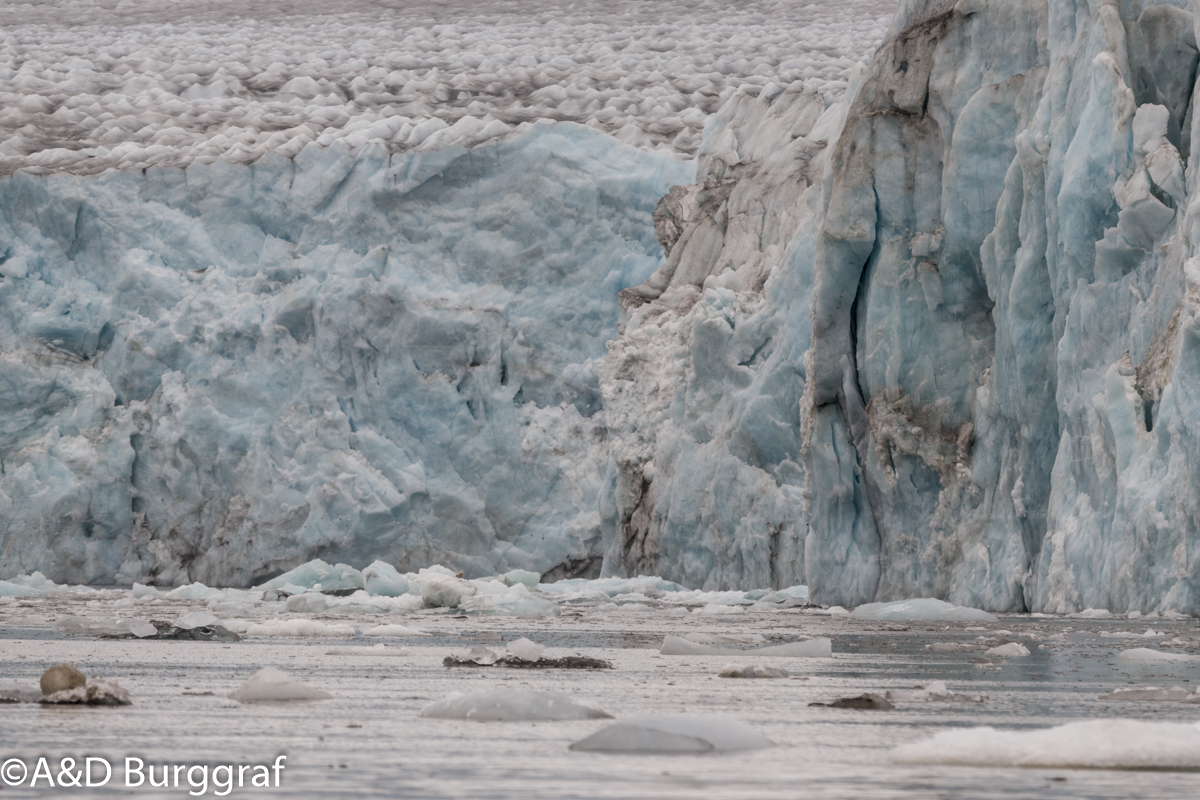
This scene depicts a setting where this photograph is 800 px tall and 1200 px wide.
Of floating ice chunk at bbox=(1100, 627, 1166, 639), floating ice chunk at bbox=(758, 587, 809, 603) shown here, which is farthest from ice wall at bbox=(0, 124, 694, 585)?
floating ice chunk at bbox=(1100, 627, 1166, 639)

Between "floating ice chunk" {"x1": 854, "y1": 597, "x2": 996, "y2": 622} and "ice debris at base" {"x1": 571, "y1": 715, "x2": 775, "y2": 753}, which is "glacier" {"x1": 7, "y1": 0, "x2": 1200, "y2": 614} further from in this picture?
"ice debris at base" {"x1": 571, "y1": 715, "x2": 775, "y2": 753}

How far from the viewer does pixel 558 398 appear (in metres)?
24.3

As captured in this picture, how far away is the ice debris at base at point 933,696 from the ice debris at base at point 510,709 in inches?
38.0

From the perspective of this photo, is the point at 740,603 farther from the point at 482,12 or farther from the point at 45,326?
the point at 482,12

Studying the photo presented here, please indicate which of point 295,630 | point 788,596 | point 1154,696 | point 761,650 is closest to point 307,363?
point 788,596

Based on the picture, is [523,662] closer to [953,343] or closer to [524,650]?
[524,650]

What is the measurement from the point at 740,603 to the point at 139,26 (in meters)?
28.7

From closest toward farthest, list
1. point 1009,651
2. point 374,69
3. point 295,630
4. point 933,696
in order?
point 933,696
point 1009,651
point 295,630
point 374,69

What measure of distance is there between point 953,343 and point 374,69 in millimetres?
20206

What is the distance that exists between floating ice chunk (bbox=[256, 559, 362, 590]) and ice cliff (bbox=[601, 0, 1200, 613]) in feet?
→ 15.3

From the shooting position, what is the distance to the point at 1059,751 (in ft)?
8.58

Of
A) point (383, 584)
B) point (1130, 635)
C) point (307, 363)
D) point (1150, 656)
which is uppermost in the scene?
point (1150, 656)

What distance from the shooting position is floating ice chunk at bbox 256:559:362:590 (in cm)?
1811

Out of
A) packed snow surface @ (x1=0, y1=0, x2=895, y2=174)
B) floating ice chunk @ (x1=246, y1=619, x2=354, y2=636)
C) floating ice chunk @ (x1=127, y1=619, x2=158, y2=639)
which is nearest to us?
floating ice chunk @ (x1=127, y1=619, x2=158, y2=639)
